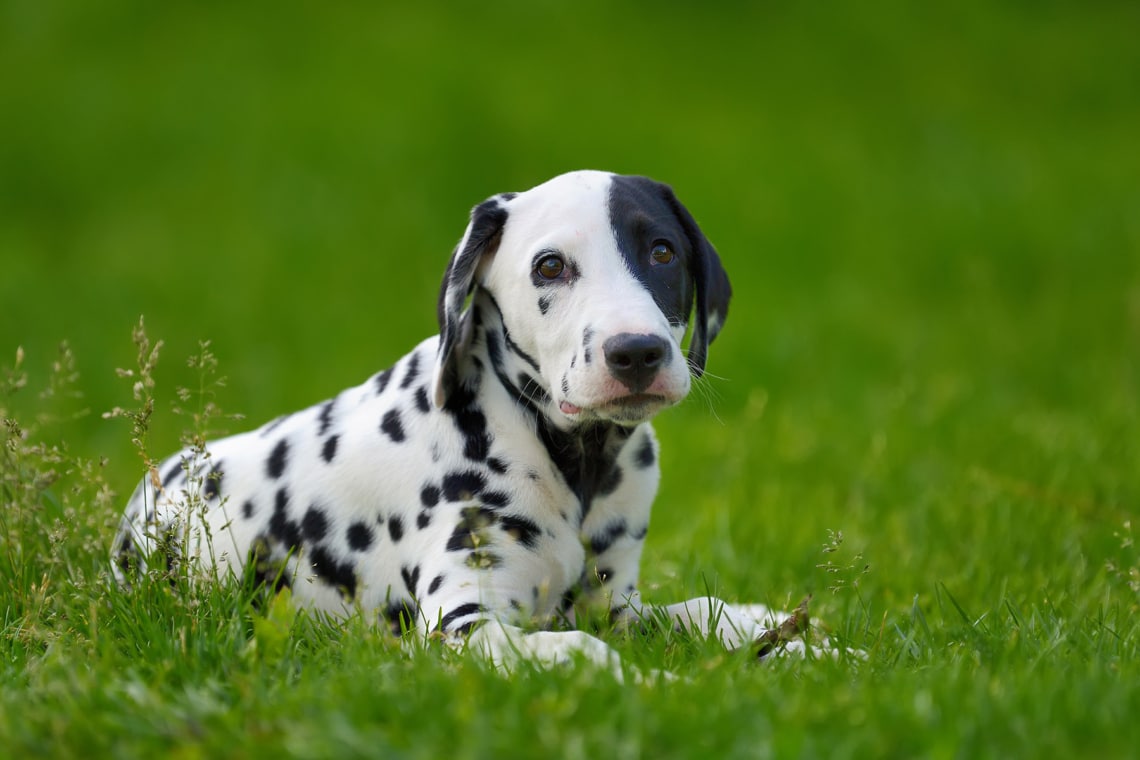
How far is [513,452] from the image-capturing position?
4.37 metres

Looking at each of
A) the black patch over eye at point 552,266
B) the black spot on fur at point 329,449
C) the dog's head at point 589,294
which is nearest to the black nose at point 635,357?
the dog's head at point 589,294

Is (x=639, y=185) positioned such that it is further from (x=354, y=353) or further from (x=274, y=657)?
(x=354, y=353)

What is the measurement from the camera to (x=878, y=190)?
13664mm

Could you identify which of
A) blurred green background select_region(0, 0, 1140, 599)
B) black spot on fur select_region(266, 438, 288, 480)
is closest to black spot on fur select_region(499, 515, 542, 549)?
black spot on fur select_region(266, 438, 288, 480)

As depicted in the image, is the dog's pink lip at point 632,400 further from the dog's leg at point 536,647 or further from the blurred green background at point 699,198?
the blurred green background at point 699,198

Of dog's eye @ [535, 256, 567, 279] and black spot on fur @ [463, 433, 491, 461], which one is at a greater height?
dog's eye @ [535, 256, 567, 279]

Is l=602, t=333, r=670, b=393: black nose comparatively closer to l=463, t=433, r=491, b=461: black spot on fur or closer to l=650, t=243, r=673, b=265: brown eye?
l=650, t=243, r=673, b=265: brown eye

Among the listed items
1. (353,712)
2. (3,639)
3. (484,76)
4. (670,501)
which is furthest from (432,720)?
(484,76)

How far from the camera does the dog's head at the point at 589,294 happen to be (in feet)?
12.9

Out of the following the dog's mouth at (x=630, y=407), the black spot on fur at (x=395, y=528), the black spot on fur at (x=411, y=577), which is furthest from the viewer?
the black spot on fur at (x=395, y=528)

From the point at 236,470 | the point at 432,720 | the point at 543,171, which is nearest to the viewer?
the point at 432,720

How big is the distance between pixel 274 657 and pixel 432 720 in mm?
799

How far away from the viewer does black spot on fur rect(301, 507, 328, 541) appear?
4.63 m

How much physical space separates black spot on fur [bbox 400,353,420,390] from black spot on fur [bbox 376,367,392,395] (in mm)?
113
